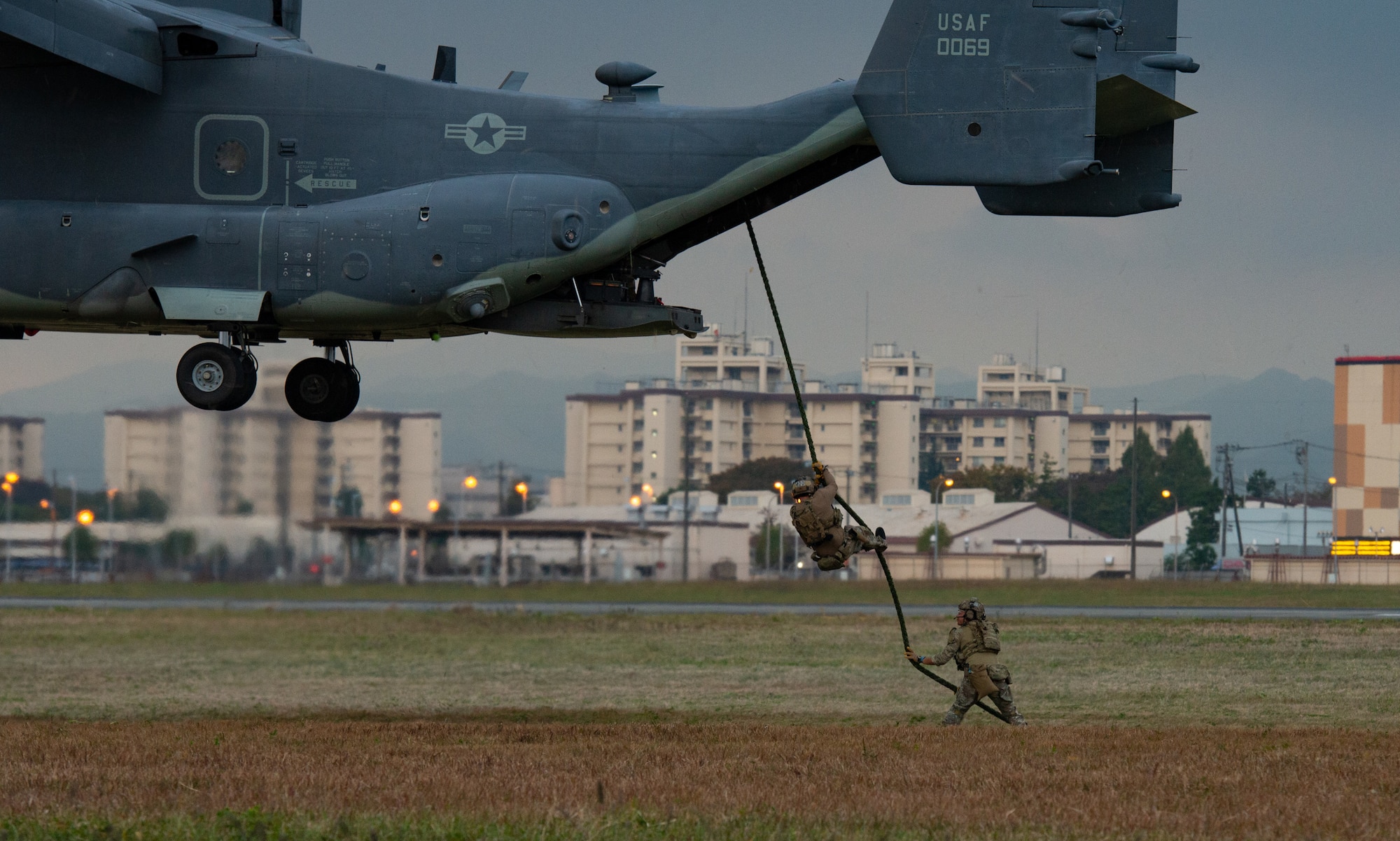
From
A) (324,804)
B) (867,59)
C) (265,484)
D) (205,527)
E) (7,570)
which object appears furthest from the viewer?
(7,570)

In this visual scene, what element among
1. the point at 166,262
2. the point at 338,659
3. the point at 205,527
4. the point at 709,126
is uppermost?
the point at 709,126

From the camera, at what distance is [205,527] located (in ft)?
158

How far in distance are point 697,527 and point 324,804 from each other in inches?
3541

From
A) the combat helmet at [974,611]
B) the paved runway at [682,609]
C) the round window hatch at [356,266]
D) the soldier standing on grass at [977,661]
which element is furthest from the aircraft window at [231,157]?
the paved runway at [682,609]

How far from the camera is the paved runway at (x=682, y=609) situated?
53.2 metres

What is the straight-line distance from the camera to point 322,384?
66.0ft

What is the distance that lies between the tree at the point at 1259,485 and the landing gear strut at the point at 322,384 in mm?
143510

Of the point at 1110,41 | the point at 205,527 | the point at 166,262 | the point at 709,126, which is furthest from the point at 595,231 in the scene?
the point at 205,527

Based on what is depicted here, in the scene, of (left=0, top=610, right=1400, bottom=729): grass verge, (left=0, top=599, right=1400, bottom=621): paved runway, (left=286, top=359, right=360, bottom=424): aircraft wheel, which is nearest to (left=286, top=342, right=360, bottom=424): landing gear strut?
(left=286, top=359, right=360, bottom=424): aircraft wheel

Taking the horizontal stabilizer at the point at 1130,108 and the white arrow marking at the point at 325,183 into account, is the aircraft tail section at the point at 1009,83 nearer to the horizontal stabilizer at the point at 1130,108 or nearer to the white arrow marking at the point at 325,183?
the horizontal stabilizer at the point at 1130,108

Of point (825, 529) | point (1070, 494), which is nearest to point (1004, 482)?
point (1070, 494)

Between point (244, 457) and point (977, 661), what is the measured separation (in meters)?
26.1

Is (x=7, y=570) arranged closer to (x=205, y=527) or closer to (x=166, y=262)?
(x=205, y=527)

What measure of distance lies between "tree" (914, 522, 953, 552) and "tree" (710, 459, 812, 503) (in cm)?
2016
